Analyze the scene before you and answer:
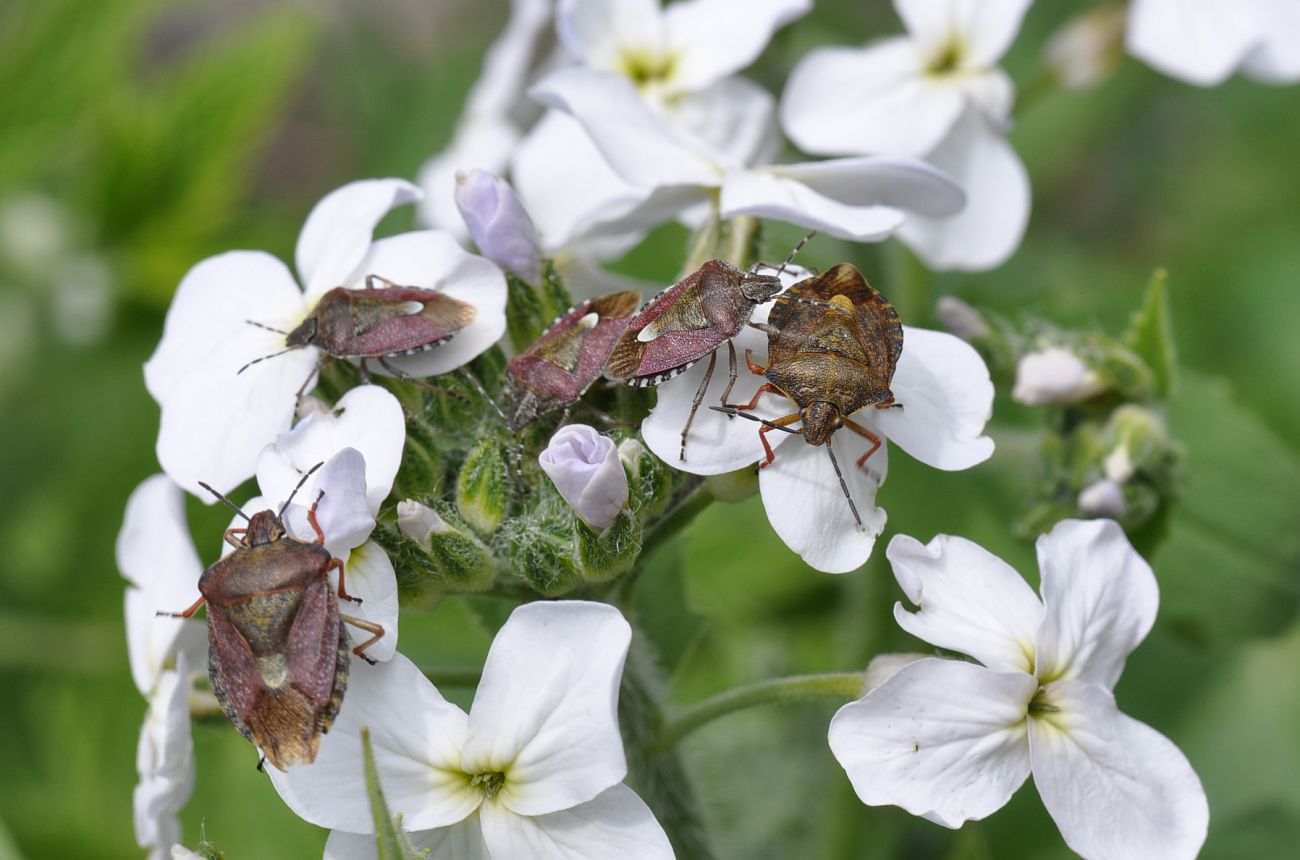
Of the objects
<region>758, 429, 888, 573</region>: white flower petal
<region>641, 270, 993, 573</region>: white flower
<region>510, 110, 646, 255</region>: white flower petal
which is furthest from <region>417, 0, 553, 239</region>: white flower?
<region>758, 429, 888, 573</region>: white flower petal

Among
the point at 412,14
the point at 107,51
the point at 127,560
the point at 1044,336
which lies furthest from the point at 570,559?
the point at 412,14

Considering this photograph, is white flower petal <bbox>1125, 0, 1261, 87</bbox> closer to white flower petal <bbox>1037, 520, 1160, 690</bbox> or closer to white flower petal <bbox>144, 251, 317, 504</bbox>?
white flower petal <bbox>1037, 520, 1160, 690</bbox>

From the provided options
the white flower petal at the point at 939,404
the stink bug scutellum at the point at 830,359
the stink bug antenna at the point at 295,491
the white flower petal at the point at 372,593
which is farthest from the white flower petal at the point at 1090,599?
the stink bug antenna at the point at 295,491

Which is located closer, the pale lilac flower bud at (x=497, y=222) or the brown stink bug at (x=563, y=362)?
the brown stink bug at (x=563, y=362)

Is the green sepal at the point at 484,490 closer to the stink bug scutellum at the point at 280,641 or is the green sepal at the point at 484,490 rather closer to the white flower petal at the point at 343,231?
the stink bug scutellum at the point at 280,641

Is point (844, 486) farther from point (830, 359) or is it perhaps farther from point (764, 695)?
point (764, 695)

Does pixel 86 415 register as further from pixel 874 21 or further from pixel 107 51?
pixel 874 21
